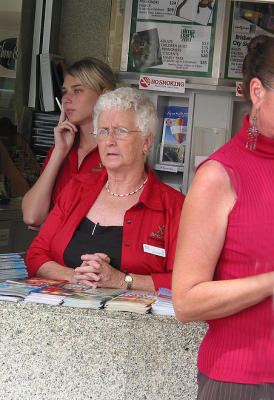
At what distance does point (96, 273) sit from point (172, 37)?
288 centimetres

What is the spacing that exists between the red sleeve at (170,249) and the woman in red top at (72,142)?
0.84m

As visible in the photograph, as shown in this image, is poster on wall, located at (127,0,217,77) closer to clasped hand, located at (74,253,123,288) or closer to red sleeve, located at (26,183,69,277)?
red sleeve, located at (26,183,69,277)

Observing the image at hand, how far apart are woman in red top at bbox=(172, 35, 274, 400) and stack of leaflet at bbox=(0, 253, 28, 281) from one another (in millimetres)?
1443

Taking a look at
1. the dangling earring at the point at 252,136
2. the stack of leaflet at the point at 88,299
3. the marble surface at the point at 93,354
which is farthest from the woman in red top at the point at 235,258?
the stack of leaflet at the point at 88,299

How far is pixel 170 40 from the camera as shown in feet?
17.2

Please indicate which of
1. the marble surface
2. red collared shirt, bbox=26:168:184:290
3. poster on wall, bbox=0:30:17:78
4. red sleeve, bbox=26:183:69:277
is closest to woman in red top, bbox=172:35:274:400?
the marble surface

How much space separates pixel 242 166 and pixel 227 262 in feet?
0.78

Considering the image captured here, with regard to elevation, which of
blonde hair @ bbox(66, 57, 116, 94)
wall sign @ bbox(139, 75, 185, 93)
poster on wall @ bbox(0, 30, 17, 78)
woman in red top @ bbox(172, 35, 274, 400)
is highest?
poster on wall @ bbox(0, 30, 17, 78)

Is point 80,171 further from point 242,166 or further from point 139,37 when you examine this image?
point 242,166

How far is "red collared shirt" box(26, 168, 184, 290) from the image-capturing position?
3061 mm

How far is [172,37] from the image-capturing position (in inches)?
206

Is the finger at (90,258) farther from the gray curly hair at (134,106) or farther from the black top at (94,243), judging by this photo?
the gray curly hair at (134,106)

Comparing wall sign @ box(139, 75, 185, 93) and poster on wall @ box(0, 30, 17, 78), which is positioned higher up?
poster on wall @ box(0, 30, 17, 78)

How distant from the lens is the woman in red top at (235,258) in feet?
4.98
